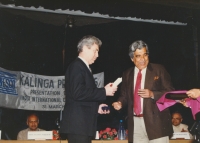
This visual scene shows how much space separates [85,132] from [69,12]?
14.6 feet

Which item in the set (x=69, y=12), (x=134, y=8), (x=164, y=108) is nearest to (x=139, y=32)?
(x=134, y=8)

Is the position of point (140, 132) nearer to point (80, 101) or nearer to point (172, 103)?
point (172, 103)

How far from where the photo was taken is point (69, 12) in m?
6.74

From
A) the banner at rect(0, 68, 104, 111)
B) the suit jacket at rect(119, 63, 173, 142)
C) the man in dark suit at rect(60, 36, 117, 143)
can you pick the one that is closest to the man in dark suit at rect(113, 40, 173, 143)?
the suit jacket at rect(119, 63, 173, 142)

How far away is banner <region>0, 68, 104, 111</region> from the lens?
20.7 feet

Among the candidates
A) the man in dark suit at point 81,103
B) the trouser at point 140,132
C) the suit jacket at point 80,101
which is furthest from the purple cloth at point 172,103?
the suit jacket at point 80,101

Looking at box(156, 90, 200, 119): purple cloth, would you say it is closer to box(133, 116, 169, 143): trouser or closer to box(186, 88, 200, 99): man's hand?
box(186, 88, 200, 99): man's hand

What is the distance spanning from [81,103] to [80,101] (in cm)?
2

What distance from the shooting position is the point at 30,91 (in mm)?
6574

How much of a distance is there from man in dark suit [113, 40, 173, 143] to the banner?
3417mm

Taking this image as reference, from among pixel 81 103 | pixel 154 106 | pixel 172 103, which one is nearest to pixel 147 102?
pixel 154 106

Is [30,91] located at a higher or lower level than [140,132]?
higher

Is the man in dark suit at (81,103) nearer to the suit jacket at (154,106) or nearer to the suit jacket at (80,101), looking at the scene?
the suit jacket at (80,101)

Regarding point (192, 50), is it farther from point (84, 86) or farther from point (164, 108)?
point (84, 86)
